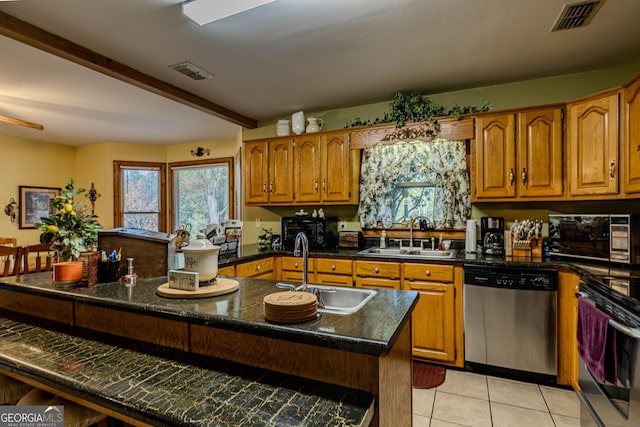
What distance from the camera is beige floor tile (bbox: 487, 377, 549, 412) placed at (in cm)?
237

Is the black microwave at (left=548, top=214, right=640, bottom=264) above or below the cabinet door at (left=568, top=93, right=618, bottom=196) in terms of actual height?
below

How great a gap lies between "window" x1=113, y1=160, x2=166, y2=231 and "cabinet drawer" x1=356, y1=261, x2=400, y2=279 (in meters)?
4.19

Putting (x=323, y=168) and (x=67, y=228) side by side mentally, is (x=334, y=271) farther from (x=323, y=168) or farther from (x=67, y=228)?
(x=67, y=228)

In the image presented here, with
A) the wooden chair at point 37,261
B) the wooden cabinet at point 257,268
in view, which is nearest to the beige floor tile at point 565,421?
the wooden cabinet at point 257,268

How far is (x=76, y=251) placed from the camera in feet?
5.96

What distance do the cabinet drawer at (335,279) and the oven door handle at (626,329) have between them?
6.43 ft

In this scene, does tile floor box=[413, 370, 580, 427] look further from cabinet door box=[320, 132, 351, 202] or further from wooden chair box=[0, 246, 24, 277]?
wooden chair box=[0, 246, 24, 277]

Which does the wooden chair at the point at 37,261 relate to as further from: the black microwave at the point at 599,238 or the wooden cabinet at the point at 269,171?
the black microwave at the point at 599,238

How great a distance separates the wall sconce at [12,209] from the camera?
16.8 ft

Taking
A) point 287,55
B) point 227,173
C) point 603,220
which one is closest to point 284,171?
point 287,55

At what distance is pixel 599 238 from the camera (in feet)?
8.32

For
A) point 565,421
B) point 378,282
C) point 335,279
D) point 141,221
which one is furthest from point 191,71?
point 565,421

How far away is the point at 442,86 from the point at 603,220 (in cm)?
182

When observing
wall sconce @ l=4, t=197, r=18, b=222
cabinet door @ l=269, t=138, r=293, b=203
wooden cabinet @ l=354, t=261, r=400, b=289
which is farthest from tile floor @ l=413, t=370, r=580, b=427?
wall sconce @ l=4, t=197, r=18, b=222
